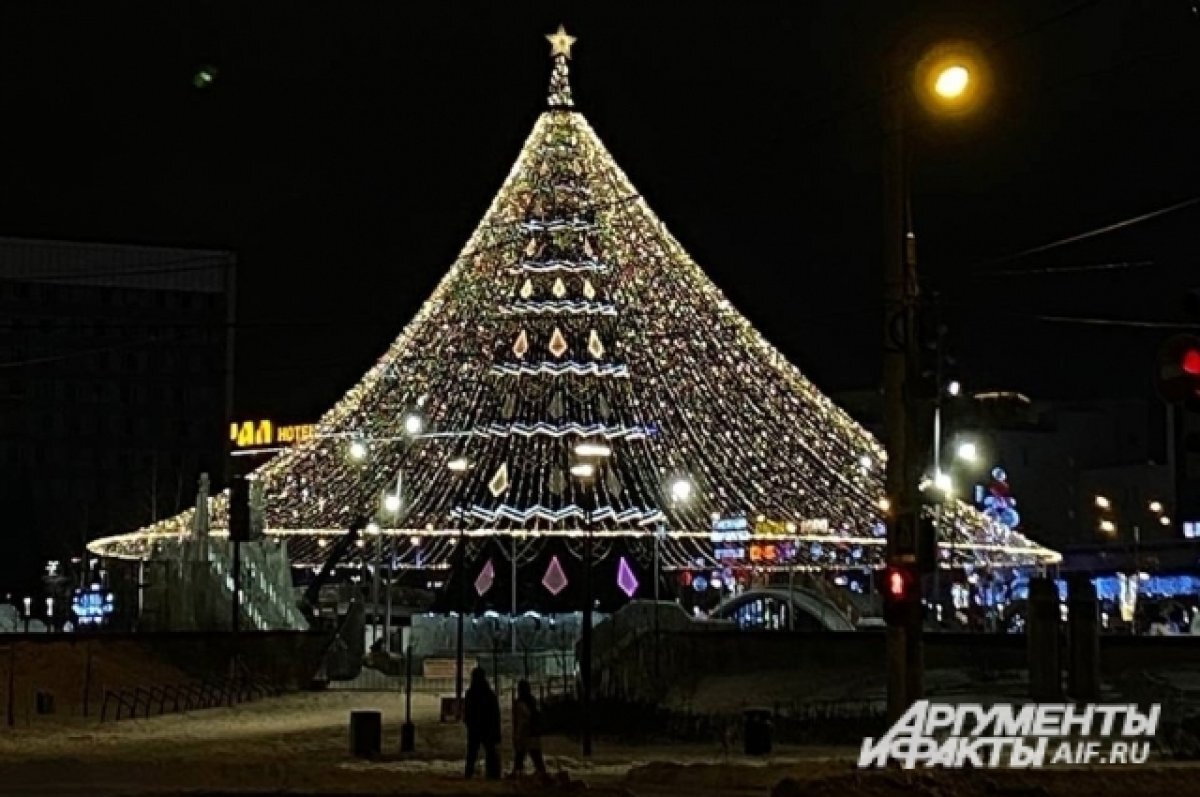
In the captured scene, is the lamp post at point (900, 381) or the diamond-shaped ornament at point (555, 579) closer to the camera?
the lamp post at point (900, 381)

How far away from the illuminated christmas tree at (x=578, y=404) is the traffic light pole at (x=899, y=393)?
3842cm

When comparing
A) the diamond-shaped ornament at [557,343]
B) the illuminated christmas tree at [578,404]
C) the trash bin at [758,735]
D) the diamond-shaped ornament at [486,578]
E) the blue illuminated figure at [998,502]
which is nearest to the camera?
the trash bin at [758,735]

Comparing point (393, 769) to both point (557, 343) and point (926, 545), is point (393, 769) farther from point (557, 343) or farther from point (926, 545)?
point (557, 343)

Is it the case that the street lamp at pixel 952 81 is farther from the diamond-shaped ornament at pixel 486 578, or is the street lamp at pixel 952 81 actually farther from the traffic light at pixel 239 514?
the diamond-shaped ornament at pixel 486 578

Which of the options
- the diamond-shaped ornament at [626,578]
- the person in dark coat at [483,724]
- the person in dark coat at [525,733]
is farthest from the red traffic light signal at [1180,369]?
the diamond-shaped ornament at [626,578]

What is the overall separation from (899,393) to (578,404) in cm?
4234

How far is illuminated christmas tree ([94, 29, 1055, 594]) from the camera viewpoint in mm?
61125

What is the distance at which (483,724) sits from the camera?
26.8 metres

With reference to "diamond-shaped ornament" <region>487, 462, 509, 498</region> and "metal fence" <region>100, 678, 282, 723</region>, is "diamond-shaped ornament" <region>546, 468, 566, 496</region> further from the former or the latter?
"metal fence" <region>100, 678, 282, 723</region>

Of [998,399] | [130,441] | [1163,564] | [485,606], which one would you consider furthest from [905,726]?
[130,441]

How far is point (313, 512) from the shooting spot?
215ft

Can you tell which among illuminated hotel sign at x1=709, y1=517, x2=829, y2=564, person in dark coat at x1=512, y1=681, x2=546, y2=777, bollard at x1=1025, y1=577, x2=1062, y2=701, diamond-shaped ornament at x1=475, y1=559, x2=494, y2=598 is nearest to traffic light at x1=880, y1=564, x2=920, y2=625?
person in dark coat at x1=512, y1=681, x2=546, y2=777

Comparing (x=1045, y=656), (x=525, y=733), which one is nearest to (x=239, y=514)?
(x=1045, y=656)

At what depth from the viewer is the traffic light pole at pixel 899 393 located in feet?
68.1
